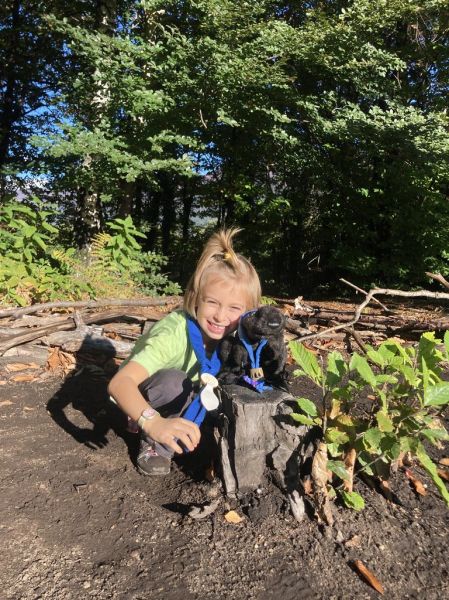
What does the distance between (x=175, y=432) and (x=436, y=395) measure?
1013 millimetres

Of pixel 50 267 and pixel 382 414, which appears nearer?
pixel 382 414

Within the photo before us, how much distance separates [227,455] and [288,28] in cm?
801

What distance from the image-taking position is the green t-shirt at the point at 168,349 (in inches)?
89.2

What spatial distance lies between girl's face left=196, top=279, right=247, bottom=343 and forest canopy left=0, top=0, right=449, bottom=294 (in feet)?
14.2

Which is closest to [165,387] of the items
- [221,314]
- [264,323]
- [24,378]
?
[221,314]

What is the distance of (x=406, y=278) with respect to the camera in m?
11.0

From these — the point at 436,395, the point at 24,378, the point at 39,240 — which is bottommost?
the point at 24,378

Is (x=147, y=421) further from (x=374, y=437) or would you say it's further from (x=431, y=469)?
(x=431, y=469)

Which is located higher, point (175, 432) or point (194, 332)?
point (194, 332)

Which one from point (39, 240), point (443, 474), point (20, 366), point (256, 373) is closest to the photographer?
point (256, 373)

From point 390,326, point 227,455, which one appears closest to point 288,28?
point 390,326

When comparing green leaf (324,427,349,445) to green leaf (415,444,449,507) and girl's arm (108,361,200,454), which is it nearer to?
green leaf (415,444,449,507)

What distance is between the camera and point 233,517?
6.49ft

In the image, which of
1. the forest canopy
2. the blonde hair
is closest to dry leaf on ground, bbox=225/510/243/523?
the blonde hair
